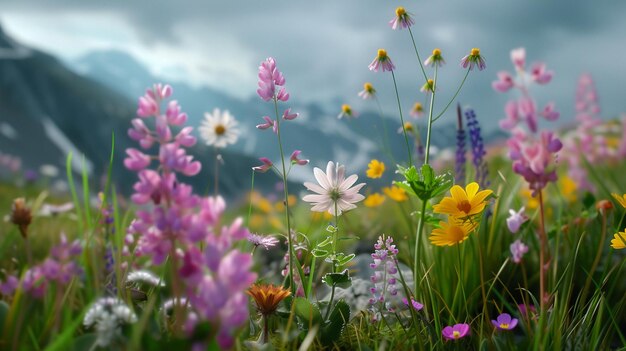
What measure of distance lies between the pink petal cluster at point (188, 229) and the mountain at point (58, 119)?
134 ft

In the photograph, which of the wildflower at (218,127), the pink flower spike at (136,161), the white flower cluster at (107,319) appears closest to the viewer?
the pink flower spike at (136,161)

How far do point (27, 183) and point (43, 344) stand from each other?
33.6ft

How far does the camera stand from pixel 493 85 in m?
1.29

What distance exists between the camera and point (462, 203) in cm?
174

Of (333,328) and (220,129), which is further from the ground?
(220,129)

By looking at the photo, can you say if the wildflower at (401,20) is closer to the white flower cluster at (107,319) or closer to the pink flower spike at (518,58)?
the pink flower spike at (518,58)

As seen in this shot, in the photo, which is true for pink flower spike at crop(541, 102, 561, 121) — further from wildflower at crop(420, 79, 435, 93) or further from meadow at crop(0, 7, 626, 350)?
wildflower at crop(420, 79, 435, 93)

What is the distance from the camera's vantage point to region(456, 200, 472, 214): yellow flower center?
173cm

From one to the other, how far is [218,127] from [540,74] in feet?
5.35

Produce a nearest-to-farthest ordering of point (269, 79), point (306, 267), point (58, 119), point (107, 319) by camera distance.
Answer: point (107, 319) → point (269, 79) → point (306, 267) → point (58, 119)

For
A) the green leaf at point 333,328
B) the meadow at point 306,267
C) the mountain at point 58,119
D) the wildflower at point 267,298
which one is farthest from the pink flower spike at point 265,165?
the mountain at point 58,119

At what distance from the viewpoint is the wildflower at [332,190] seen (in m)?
1.77

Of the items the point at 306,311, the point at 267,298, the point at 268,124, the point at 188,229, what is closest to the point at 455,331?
the point at 306,311

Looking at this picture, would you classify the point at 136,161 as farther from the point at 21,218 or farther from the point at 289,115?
the point at 21,218
